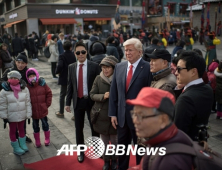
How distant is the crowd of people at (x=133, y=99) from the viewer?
1575mm

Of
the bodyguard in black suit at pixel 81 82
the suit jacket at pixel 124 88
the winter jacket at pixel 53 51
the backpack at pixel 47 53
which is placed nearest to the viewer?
the suit jacket at pixel 124 88

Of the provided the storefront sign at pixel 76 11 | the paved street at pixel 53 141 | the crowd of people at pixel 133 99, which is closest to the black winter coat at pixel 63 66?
the paved street at pixel 53 141

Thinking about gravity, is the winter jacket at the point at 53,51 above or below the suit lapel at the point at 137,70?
above

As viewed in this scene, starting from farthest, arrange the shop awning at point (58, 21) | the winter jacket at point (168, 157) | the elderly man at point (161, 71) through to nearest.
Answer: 1. the shop awning at point (58, 21)
2. the elderly man at point (161, 71)
3. the winter jacket at point (168, 157)

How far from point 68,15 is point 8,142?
31.3 meters

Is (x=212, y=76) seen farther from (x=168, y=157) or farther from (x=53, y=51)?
(x=53, y=51)

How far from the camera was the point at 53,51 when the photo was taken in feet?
34.2

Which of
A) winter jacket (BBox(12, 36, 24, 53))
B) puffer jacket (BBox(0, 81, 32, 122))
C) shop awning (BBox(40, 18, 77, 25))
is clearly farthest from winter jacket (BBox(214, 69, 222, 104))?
shop awning (BBox(40, 18, 77, 25))

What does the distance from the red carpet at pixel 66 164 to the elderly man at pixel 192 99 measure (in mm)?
2017

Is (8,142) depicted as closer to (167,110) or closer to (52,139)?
(52,139)

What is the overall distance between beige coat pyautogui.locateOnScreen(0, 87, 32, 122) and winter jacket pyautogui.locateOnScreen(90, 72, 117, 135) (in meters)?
A: 1.33

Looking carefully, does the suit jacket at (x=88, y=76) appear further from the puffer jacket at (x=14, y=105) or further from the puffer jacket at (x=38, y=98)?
the puffer jacket at (x=14, y=105)

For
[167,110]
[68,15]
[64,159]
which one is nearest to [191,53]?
[167,110]

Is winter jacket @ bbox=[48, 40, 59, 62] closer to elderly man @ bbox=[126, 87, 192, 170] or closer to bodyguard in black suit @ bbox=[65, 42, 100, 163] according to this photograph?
bodyguard in black suit @ bbox=[65, 42, 100, 163]
